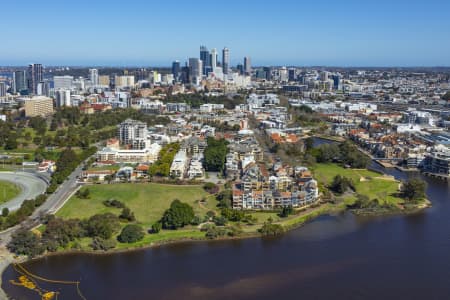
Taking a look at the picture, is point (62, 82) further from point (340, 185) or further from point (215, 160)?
point (340, 185)

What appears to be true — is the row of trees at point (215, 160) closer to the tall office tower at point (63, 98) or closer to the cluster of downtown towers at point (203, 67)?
the tall office tower at point (63, 98)

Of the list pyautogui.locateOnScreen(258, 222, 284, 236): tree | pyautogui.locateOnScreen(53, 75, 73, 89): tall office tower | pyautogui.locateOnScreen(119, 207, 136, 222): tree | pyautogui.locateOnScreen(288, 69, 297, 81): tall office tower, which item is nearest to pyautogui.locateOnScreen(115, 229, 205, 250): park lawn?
pyautogui.locateOnScreen(119, 207, 136, 222): tree

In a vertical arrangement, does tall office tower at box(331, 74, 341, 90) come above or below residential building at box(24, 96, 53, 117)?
above

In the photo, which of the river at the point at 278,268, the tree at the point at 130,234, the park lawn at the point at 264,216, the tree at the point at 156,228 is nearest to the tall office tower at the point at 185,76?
the park lawn at the point at 264,216

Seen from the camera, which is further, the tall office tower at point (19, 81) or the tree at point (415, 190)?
the tall office tower at point (19, 81)

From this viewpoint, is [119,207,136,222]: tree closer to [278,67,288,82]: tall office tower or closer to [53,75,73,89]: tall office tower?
[53,75,73,89]: tall office tower

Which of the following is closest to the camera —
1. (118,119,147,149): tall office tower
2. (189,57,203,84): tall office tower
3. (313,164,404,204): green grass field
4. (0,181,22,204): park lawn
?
(0,181,22,204): park lawn

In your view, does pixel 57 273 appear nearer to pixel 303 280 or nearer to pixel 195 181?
pixel 303 280

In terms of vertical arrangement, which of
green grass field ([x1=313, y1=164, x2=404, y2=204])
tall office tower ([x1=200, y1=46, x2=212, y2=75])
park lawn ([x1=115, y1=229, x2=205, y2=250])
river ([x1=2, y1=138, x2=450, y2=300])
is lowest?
river ([x1=2, y1=138, x2=450, y2=300])
